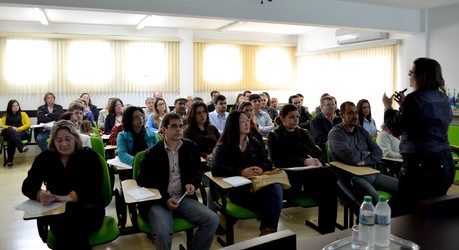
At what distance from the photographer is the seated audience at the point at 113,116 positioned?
20.3 feet

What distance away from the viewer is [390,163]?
13.2ft

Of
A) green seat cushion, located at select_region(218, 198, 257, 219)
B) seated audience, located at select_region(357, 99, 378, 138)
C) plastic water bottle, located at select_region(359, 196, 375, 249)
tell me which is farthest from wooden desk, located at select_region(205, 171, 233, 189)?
seated audience, located at select_region(357, 99, 378, 138)

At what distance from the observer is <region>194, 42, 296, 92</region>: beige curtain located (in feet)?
31.4

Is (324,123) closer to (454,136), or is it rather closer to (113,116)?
(454,136)

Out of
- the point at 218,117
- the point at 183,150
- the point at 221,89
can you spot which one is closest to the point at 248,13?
the point at 218,117

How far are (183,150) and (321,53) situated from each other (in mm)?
7250

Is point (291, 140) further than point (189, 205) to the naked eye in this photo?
Yes

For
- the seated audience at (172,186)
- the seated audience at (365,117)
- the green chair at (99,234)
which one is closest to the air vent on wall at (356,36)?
the seated audience at (365,117)

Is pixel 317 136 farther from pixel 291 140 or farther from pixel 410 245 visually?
pixel 410 245

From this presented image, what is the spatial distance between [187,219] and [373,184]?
5.80ft

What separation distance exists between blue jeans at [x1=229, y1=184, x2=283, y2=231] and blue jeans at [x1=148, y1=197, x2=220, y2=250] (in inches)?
14.0

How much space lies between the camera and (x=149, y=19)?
7848 mm

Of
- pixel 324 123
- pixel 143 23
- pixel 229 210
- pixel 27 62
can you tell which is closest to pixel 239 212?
pixel 229 210

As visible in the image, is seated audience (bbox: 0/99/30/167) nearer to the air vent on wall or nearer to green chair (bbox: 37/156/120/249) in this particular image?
green chair (bbox: 37/156/120/249)
